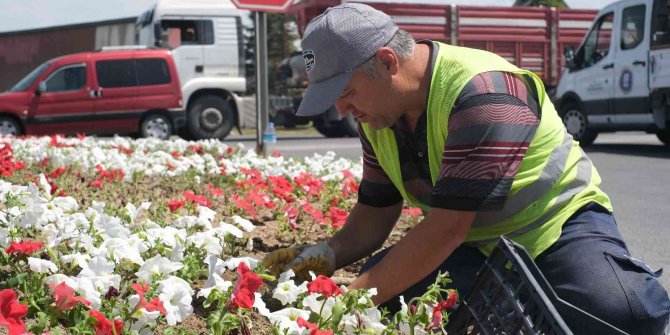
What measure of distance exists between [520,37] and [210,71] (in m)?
6.82

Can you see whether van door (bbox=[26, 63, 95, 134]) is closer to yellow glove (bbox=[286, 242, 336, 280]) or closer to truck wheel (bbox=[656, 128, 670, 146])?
truck wheel (bbox=[656, 128, 670, 146])

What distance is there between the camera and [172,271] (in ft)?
9.07

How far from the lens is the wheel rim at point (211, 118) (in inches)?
719

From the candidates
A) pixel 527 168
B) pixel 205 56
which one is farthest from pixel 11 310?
pixel 205 56

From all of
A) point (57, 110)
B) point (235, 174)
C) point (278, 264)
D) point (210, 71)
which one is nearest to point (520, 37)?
point (210, 71)

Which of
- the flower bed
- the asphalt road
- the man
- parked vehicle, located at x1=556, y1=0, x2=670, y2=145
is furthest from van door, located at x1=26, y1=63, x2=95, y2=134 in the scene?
the man

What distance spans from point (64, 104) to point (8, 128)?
1.07 m

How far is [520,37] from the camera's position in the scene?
2050cm

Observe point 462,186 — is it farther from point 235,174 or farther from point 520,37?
point 520,37

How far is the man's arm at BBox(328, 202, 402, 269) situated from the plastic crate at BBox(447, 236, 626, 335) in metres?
0.80

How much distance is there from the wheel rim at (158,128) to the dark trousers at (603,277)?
15.2 meters

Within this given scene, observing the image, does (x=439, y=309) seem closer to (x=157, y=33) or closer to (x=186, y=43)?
(x=186, y=43)

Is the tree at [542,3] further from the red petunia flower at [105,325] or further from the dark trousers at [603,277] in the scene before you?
the red petunia flower at [105,325]

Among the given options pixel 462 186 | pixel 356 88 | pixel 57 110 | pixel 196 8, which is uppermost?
pixel 356 88
